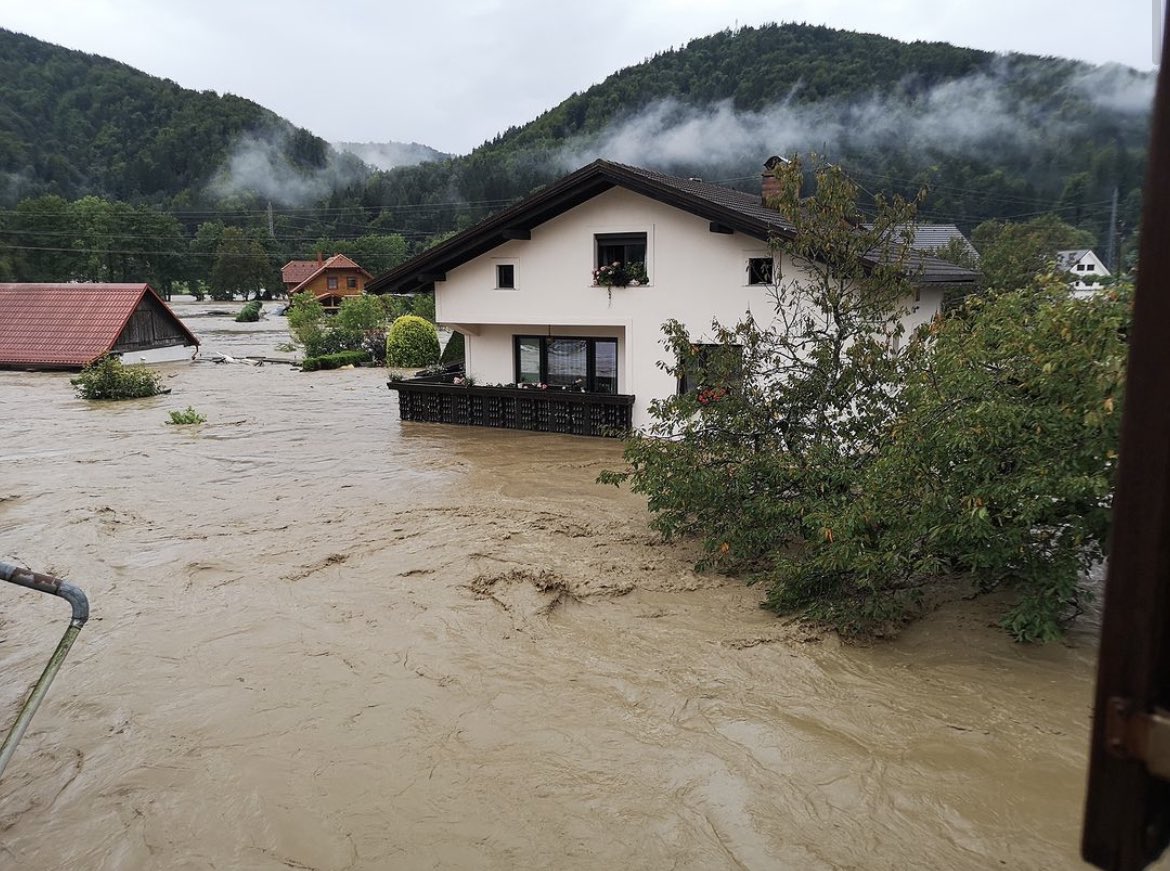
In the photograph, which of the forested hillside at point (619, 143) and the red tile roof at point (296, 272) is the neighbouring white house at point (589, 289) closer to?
the forested hillside at point (619, 143)

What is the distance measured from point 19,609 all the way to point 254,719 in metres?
4.09

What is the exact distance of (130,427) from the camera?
18.7 m

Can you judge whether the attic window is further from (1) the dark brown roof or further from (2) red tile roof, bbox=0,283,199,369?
(2) red tile roof, bbox=0,283,199,369

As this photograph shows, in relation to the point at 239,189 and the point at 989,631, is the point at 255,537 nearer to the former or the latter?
the point at 989,631

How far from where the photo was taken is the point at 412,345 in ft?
100

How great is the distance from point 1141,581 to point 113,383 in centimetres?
2614

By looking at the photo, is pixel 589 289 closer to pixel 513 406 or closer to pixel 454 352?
pixel 513 406

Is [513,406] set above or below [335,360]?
below

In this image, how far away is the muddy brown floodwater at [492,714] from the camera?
4.70 metres

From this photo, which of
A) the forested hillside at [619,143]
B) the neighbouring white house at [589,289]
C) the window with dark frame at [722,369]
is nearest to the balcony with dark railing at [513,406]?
the neighbouring white house at [589,289]

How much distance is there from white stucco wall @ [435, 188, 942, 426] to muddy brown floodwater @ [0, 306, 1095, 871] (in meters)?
5.91

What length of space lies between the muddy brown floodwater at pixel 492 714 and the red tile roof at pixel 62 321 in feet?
70.9

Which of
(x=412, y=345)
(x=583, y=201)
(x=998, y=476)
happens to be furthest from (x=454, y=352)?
(x=998, y=476)

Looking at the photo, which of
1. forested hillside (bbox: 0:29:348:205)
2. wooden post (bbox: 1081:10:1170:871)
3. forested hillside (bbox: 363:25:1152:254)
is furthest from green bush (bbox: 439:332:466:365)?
forested hillside (bbox: 0:29:348:205)
